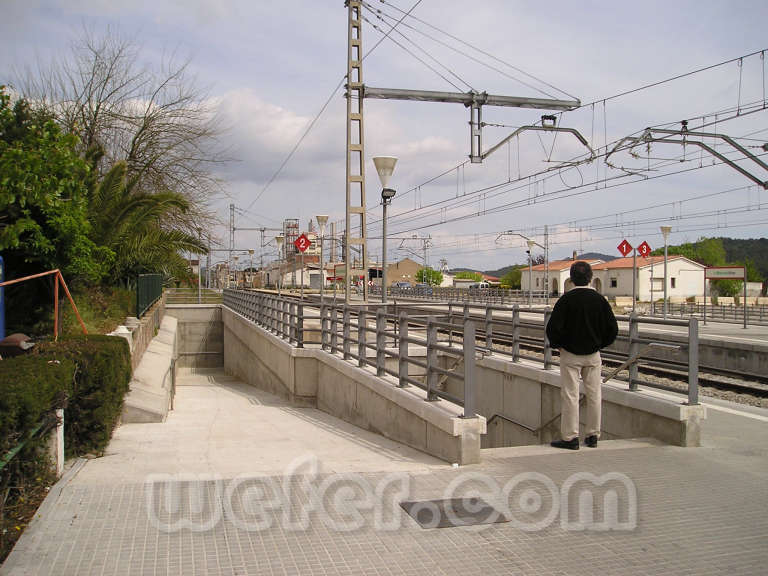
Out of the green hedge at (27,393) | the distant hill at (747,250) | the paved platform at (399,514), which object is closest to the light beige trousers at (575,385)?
the paved platform at (399,514)

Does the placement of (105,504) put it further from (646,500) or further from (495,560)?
(646,500)

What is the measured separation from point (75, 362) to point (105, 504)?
1.91 m

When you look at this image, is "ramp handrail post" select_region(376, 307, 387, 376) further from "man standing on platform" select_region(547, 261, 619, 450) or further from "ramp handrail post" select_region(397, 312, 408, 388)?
"man standing on platform" select_region(547, 261, 619, 450)

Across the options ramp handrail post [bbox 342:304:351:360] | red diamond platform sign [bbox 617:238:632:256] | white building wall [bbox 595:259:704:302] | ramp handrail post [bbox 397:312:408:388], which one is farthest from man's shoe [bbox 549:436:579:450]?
white building wall [bbox 595:259:704:302]

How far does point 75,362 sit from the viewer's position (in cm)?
631

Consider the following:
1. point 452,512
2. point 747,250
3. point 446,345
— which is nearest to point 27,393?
point 452,512

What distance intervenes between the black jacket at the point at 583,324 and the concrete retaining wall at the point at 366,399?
1144 millimetres

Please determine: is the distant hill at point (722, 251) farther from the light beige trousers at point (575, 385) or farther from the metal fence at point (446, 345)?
the light beige trousers at point (575, 385)

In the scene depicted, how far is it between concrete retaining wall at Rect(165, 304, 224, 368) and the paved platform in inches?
1045

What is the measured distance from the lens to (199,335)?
33781 millimetres

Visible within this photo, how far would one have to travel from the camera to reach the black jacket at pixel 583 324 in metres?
6.45

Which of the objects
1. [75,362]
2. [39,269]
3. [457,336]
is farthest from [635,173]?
[75,362]

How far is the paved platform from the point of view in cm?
395

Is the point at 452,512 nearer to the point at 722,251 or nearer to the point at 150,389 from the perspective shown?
the point at 150,389
